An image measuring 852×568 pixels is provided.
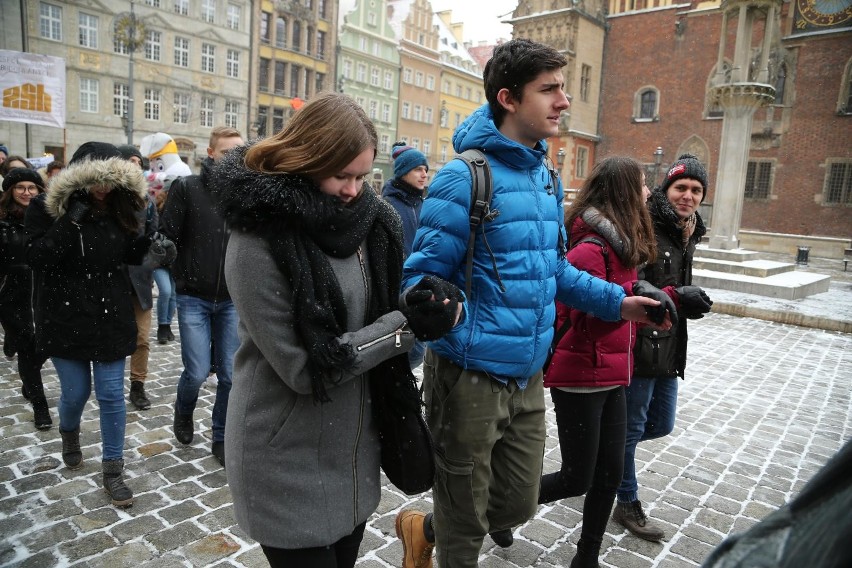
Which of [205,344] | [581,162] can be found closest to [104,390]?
[205,344]

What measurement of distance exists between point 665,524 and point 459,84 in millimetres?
61352

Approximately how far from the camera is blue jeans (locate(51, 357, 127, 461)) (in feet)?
12.3

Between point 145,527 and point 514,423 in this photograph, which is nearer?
point 514,423

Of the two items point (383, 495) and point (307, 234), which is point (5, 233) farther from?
point (307, 234)

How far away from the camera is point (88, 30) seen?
1294 inches

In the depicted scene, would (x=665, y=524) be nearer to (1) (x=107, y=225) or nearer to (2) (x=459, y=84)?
(1) (x=107, y=225)

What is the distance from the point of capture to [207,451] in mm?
4547

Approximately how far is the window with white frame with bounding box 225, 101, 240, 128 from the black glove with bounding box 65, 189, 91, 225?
37.9m

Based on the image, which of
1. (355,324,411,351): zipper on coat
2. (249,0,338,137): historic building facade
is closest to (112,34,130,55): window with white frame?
(249,0,338,137): historic building facade

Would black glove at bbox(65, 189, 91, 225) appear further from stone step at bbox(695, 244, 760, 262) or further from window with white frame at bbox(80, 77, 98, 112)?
window with white frame at bbox(80, 77, 98, 112)

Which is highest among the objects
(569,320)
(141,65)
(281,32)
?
(281,32)

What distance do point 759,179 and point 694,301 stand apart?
34.4m

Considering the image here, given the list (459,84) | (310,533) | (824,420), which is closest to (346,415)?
(310,533)

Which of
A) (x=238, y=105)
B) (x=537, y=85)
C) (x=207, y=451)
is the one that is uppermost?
(x=238, y=105)
